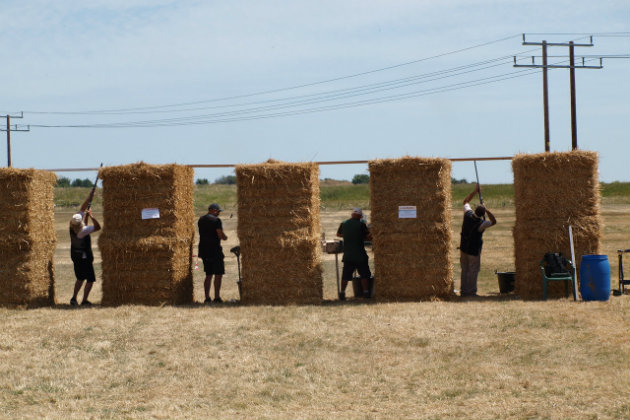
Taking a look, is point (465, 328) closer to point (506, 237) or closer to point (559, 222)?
point (559, 222)

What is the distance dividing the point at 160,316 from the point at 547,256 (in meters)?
7.25

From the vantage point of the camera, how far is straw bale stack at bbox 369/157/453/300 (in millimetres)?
14516

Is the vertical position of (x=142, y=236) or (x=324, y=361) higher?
(x=142, y=236)

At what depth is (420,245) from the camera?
47.7ft

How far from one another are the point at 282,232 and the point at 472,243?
3830 mm

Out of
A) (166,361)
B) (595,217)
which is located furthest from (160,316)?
(595,217)

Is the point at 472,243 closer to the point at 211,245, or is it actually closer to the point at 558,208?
the point at 558,208

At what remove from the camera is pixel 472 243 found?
49.8ft

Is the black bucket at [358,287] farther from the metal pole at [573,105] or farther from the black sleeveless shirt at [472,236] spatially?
the metal pole at [573,105]

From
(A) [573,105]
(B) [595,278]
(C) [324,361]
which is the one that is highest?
(A) [573,105]

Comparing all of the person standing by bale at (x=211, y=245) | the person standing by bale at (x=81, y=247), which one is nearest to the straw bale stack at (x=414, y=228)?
the person standing by bale at (x=211, y=245)

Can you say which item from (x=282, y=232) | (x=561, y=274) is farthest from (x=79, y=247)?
(x=561, y=274)

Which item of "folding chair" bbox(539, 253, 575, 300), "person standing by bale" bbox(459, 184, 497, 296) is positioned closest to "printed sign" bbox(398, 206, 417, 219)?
"person standing by bale" bbox(459, 184, 497, 296)

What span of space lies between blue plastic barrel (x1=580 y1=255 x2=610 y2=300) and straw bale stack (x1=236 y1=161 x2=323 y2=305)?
4880mm
